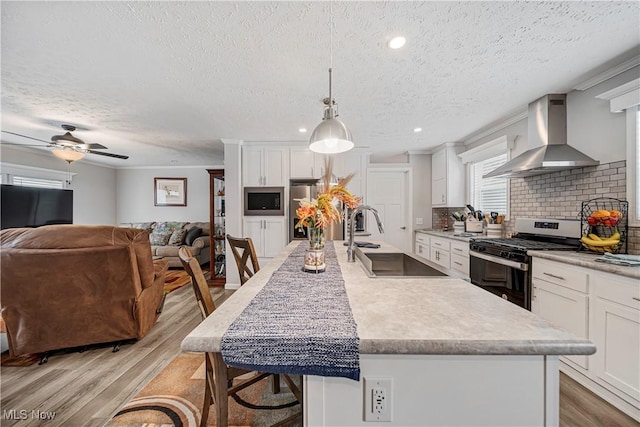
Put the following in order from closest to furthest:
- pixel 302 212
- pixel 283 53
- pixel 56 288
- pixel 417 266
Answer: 1. pixel 302 212
2. pixel 417 266
3. pixel 283 53
4. pixel 56 288

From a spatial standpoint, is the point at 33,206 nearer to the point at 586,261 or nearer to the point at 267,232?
the point at 267,232

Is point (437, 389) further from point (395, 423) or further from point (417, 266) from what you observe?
point (417, 266)

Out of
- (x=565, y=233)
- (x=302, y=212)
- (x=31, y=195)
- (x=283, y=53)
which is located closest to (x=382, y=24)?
(x=283, y=53)

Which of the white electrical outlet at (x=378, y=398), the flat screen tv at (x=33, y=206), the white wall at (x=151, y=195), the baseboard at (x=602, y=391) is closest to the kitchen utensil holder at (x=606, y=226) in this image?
the baseboard at (x=602, y=391)

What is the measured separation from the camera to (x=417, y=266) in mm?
1748

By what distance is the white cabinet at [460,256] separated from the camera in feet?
10.7

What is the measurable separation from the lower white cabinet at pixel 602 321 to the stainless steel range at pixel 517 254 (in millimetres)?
165

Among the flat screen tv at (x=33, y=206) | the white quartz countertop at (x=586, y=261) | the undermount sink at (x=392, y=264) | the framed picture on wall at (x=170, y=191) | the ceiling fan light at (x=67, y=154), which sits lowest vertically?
the undermount sink at (x=392, y=264)

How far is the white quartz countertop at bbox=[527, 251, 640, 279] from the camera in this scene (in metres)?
1.52

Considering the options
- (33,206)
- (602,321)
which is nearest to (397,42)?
(602,321)

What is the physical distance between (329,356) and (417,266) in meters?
1.22

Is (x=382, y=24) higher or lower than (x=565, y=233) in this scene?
higher

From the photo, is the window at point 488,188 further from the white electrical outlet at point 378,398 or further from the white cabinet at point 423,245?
the white electrical outlet at point 378,398

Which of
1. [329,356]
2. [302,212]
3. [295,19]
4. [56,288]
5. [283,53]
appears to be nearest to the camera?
[329,356]
